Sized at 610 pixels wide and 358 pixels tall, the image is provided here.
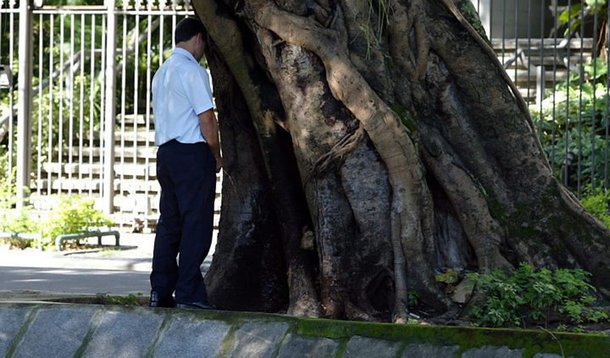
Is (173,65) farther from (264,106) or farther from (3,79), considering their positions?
(3,79)

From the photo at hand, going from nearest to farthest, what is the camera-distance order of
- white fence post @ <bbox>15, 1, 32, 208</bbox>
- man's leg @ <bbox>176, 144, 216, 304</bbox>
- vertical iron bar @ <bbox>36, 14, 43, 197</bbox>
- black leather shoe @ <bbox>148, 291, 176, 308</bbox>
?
man's leg @ <bbox>176, 144, 216, 304</bbox>
black leather shoe @ <bbox>148, 291, 176, 308</bbox>
white fence post @ <bbox>15, 1, 32, 208</bbox>
vertical iron bar @ <bbox>36, 14, 43, 197</bbox>

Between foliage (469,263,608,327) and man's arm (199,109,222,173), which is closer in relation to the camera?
foliage (469,263,608,327)

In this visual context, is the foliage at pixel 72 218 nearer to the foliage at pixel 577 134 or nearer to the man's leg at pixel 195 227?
the foliage at pixel 577 134

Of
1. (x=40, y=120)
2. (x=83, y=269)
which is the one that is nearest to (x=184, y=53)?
(x=83, y=269)

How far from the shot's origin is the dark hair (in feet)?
24.3

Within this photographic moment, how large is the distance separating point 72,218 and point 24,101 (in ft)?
7.05

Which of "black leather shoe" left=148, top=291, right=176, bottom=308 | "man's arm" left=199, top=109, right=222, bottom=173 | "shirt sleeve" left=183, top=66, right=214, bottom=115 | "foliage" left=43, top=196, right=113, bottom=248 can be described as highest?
"shirt sleeve" left=183, top=66, right=214, bottom=115

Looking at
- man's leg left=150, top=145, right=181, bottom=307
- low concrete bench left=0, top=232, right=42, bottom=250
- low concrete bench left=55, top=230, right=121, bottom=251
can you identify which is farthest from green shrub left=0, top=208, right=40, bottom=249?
man's leg left=150, top=145, right=181, bottom=307

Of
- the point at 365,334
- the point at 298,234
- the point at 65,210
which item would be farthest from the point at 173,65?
the point at 65,210

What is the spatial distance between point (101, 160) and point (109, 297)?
8.88 m

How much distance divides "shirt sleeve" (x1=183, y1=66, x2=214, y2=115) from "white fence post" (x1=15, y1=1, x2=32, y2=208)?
9.01 meters

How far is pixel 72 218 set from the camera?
14.5 meters

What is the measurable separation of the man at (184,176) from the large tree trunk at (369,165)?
39 cm

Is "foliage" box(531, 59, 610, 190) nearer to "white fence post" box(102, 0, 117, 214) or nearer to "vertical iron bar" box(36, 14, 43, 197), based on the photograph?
"white fence post" box(102, 0, 117, 214)
